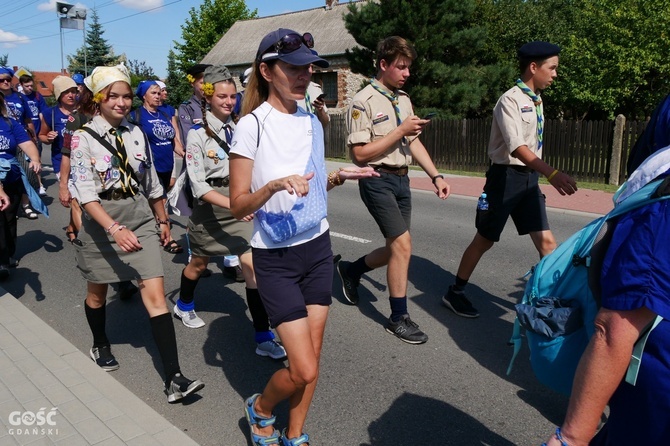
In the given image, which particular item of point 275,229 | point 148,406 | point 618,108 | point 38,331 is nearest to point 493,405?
point 275,229

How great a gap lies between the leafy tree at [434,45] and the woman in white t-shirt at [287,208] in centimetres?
1719

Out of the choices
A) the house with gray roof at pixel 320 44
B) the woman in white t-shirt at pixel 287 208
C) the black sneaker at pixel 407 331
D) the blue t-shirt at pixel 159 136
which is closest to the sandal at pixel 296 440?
the woman in white t-shirt at pixel 287 208

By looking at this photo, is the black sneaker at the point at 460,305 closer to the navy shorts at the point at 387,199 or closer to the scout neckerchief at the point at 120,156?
the navy shorts at the point at 387,199

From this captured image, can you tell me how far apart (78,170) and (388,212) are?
2.06 m

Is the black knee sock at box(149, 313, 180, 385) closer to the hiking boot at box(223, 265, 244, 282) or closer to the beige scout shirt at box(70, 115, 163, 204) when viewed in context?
the beige scout shirt at box(70, 115, 163, 204)

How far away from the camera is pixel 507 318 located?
4754 millimetres

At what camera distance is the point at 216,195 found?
4.05 metres

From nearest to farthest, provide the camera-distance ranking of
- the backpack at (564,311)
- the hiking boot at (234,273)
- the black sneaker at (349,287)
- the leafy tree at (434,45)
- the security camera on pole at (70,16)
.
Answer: the backpack at (564,311), the black sneaker at (349,287), the hiking boot at (234,273), the leafy tree at (434,45), the security camera on pole at (70,16)

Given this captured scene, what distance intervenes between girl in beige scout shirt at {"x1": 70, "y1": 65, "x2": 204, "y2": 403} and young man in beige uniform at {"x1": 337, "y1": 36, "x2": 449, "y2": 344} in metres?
1.48

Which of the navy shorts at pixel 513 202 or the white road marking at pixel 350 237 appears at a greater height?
the navy shorts at pixel 513 202

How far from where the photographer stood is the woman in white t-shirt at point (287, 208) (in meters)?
2.58

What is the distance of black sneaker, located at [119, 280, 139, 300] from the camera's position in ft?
18.0

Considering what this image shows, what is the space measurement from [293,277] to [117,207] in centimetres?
156

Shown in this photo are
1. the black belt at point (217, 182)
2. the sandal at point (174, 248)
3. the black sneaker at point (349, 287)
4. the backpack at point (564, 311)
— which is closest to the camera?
the backpack at point (564, 311)
